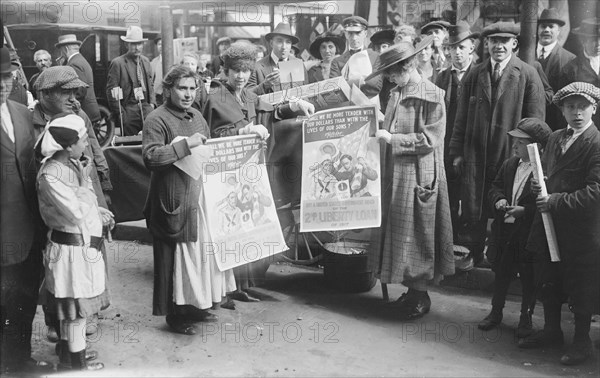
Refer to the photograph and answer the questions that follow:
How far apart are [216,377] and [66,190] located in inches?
61.4

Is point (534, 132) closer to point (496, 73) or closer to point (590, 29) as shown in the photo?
point (496, 73)

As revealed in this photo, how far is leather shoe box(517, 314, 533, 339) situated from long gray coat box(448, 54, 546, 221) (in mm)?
1440

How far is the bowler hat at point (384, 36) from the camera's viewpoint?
8461 millimetres

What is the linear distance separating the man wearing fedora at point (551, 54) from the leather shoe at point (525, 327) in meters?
2.11

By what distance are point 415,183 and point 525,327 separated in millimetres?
1384

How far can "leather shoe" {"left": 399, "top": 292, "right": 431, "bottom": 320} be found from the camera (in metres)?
5.96

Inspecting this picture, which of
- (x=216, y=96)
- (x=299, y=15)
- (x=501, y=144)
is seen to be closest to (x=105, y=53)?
(x=299, y=15)

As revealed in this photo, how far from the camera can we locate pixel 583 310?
503cm

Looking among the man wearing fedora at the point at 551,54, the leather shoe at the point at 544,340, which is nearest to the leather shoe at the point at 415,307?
the leather shoe at the point at 544,340

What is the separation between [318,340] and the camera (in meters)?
5.48

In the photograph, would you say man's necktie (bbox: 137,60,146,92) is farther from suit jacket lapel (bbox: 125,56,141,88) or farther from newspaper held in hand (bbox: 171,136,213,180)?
newspaper held in hand (bbox: 171,136,213,180)

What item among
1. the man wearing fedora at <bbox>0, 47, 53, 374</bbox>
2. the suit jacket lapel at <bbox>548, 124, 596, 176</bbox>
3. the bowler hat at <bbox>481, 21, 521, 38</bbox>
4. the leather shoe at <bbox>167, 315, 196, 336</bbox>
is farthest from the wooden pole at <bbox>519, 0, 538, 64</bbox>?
the man wearing fedora at <bbox>0, 47, 53, 374</bbox>

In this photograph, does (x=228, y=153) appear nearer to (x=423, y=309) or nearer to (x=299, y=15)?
(x=423, y=309)

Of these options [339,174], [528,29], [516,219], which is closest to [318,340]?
[339,174]
